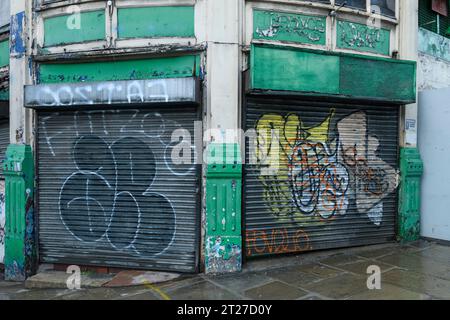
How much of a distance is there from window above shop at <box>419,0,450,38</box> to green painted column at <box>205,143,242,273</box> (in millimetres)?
5979

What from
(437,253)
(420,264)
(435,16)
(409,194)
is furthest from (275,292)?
(435,16)

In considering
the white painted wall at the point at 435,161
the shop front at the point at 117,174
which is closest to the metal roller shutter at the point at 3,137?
the shop front at the point at 117,174

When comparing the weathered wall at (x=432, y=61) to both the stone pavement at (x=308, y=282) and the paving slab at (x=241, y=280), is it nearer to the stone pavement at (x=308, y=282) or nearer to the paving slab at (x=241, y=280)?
the stone pavement at (x=308, y=282)

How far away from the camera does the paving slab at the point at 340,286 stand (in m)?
4.42

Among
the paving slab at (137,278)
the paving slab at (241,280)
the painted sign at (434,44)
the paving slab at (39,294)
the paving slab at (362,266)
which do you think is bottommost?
the paving slab at (39,294)

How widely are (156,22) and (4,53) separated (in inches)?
143

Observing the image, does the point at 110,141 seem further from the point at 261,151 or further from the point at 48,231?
the point at 261,151

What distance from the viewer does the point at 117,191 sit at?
18.9 ft

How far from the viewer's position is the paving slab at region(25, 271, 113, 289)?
5.29 m

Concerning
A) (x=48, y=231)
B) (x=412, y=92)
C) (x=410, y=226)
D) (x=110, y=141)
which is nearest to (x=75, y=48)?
(x=110, y=141)

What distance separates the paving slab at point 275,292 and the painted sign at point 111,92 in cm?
289

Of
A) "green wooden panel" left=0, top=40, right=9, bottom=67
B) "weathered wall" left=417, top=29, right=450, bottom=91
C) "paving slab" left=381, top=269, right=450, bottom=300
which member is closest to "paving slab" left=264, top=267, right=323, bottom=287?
"paving slab" left=381, top=269, right=450, bottom=300

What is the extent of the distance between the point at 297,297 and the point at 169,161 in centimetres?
281

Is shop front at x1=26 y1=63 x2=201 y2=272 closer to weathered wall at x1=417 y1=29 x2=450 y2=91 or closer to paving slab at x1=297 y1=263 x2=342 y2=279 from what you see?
paving slab at x1=297 y1=263 x2=342 y2=279
